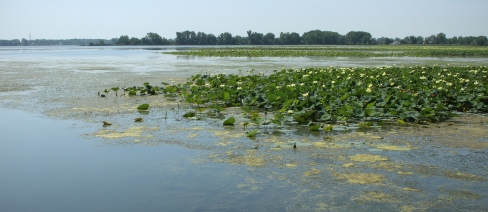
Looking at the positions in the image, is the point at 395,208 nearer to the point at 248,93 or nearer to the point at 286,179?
the point at 286,179

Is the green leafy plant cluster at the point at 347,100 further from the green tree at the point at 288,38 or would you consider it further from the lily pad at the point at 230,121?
the green tree at the point at 288,38

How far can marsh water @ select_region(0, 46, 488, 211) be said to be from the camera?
10.3 feet

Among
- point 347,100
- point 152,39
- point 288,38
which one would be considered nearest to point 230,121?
point 347,100

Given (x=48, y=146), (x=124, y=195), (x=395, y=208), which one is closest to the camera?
(x=395, y=208)

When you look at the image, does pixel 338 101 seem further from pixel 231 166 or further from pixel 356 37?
pixel 356 37

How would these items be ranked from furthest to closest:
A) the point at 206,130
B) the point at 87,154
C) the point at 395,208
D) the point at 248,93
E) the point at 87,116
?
the point at 248,93
the point at 87,116
the point at 206,130
the point at 87,154
the point at 395,208

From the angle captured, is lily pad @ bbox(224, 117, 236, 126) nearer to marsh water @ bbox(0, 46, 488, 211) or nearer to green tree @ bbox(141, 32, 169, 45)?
marsh water @ bbox(0, 46, 488, 211)

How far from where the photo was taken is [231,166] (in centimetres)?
393

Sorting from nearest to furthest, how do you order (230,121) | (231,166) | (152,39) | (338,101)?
1. (231,166)
2. (230,121)
3. (338,101)
4. (152,39)

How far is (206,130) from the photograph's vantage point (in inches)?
211

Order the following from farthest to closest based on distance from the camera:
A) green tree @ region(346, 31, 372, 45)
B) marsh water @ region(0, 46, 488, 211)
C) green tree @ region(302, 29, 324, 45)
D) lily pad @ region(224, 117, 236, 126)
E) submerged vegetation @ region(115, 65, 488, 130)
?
green tree @ region(302, 29, 324, 45) < green tree @ region(346, 31, 372, 45) < submerged vegetation @ region(115, 65, 488, 130) < lily pad @ region(224, 117, 236, 126) < marsh water @ region(0, 46, 488, 211)

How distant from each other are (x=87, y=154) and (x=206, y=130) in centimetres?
140

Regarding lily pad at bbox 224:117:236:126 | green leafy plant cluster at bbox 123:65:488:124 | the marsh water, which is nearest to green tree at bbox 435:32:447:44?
green leafy plant cluster at bbox 123:65:488:124

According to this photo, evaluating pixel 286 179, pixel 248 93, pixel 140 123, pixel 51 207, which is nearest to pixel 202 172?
pixel 286 179
